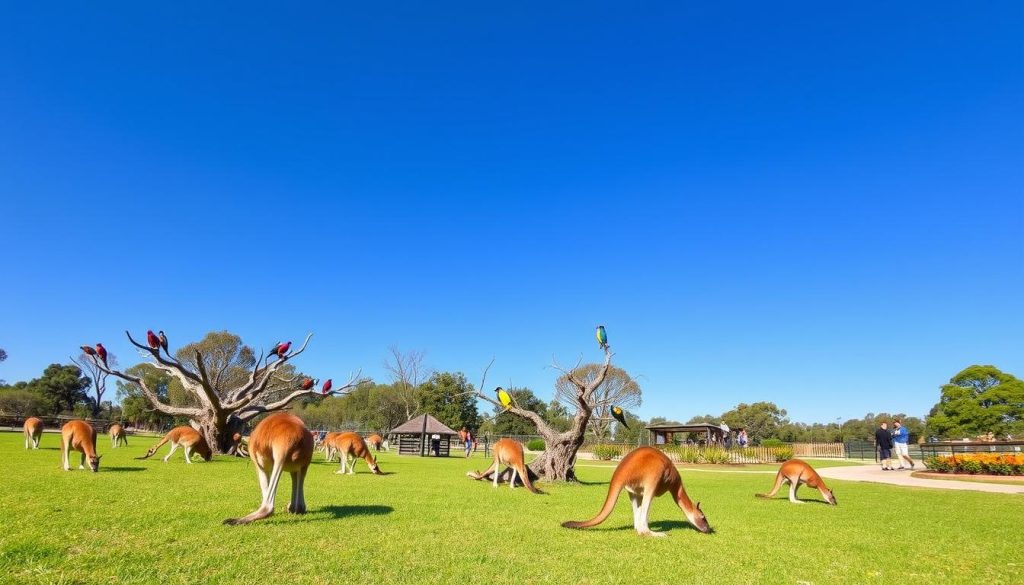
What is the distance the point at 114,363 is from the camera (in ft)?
228

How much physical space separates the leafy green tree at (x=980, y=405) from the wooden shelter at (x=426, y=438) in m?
49.7

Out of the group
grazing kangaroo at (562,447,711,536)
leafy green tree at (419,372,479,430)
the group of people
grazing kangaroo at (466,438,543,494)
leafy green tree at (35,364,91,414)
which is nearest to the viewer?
grazing kangaroo at (562,447,711,536)

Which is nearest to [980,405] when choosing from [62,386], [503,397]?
[503,397]

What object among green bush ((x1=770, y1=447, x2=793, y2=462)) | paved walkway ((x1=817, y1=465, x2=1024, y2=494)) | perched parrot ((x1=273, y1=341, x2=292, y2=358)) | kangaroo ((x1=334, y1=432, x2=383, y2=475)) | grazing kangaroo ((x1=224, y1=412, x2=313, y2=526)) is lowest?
green bush ((x1=770, y1=447, x2=793, y2=462))

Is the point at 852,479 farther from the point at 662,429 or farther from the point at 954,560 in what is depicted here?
the point at 662,429

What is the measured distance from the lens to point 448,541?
22.7 ft

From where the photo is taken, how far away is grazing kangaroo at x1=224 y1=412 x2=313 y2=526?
7492 mm

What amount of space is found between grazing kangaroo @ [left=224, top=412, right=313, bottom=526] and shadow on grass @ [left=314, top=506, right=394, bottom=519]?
543 millimetres

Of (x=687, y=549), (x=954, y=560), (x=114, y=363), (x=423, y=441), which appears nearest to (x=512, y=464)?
(x=687, y=549)

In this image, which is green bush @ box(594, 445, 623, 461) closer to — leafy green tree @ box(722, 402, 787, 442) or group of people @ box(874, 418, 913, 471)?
group of people @ box(874, 418, 913, 471)

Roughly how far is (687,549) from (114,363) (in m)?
82.5

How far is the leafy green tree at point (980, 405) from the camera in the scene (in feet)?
167

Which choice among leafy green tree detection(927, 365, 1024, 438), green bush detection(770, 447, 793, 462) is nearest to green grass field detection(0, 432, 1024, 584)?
green bush detection(770, 447, 793, 462)

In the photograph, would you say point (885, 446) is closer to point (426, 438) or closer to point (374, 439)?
point (374, 439)
